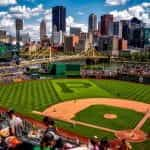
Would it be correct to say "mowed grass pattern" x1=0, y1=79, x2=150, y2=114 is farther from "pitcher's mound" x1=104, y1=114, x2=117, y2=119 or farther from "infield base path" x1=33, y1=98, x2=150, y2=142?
"pitcher's mound" x1=104, y1=114, x2=117, y2=119

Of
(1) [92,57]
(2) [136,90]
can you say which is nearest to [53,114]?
(2) [136,90]

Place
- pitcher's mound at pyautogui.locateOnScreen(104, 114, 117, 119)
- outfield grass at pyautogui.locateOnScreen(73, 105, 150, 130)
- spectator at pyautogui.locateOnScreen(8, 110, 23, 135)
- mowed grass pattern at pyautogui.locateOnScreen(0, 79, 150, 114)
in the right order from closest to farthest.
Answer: spectator at pyautogui.locateOnScreen(8, 110, 23, 135)
outfield grass at pyautogui.locateOnScreen(73, 105, 150, 130)
pitcher's mound at pyautogui.locateOnScreen(104, 114, 117, 119)
mowed grass pattern at pyautogui.locateOnScreen(0, 79, 150, 114)

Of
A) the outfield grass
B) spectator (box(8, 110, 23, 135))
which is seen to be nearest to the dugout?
the outfield grass

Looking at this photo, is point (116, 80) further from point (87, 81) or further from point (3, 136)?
point (3, 136)

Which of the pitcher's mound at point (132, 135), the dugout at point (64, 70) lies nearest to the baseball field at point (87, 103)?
the pitcher's mound at point (132, 135)

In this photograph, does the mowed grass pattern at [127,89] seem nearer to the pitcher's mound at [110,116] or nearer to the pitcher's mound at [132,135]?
the pitcher's mound at [110,116]

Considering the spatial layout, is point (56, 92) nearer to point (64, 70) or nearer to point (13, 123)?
point (64, 70)
